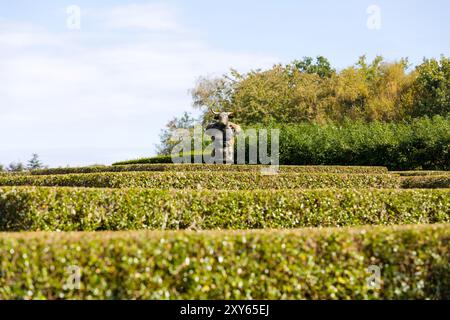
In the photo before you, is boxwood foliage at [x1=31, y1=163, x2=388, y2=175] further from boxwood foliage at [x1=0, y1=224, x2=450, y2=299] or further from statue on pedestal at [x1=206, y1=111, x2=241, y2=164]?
boxwood foliage at [x1=0, y1=224, x2=450, y2=299]

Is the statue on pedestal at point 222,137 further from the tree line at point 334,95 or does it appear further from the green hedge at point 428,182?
the tree line at point 334,95

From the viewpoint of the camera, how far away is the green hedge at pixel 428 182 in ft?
62.8

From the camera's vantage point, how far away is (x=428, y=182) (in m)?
19.8

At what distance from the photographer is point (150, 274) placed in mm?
7051

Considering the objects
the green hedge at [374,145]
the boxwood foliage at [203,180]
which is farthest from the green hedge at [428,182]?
the green hedge at [374,145]

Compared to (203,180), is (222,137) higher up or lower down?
Result: higher up

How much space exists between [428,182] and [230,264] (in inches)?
562

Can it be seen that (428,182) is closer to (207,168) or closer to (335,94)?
(207,168)

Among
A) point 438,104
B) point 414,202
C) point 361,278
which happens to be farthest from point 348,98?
point 361,278

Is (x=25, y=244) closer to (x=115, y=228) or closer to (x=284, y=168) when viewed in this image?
(x=115, y=228)

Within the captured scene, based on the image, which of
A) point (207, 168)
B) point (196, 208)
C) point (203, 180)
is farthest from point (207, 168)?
point (196, 208)

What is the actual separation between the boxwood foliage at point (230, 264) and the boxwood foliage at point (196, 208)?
3582mm
